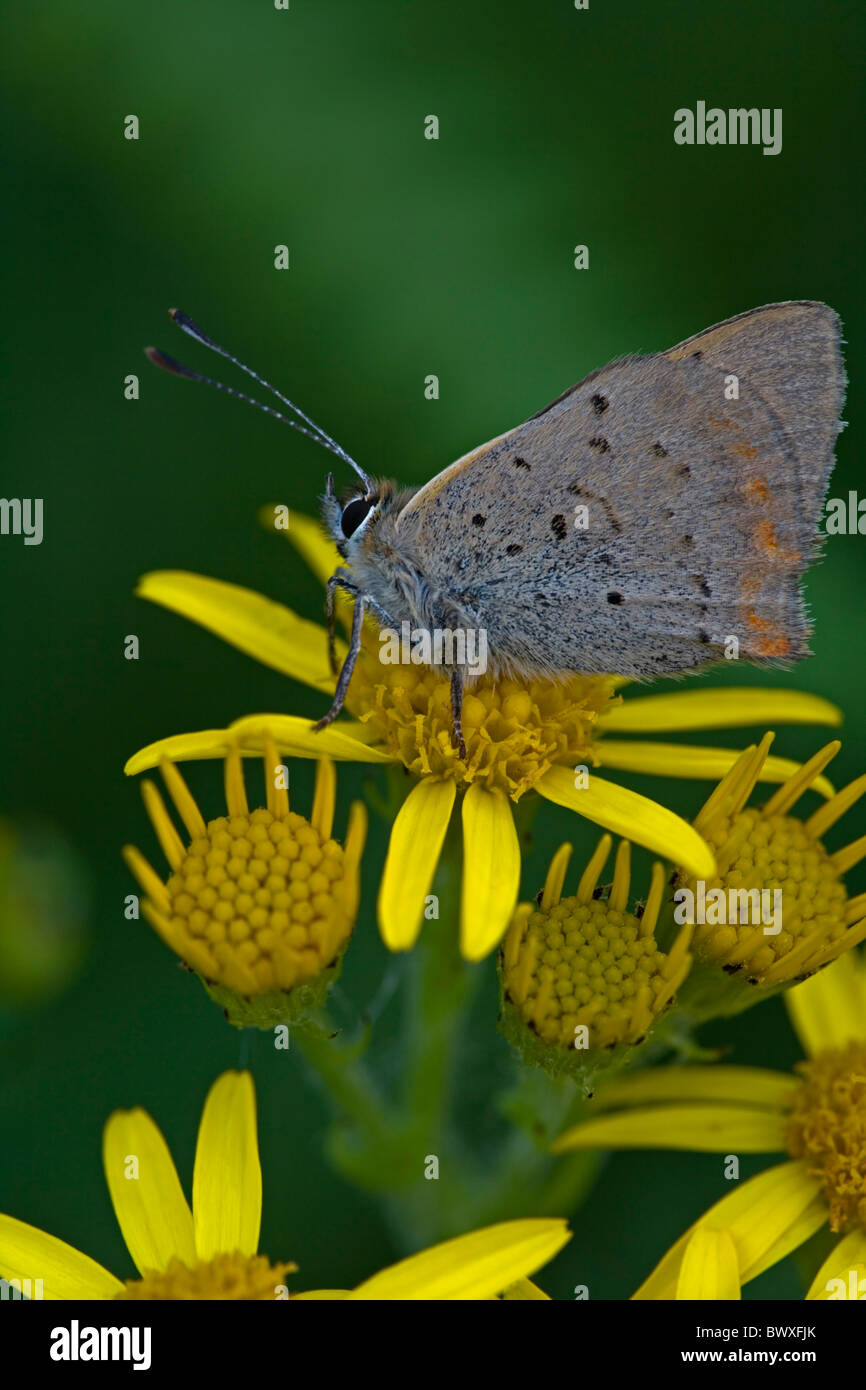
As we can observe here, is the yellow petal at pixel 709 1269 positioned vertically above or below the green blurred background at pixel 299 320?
below

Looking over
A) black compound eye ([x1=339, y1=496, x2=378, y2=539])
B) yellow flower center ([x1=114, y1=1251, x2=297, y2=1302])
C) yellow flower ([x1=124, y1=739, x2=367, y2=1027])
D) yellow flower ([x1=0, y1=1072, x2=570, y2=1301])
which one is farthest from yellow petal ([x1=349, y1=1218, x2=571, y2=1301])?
black compound eye ([x1=339, y1=496, x2=378, y2=539])

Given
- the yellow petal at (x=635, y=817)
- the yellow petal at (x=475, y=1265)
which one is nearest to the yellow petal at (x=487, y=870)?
the yellow petal at (x=635, y=817)

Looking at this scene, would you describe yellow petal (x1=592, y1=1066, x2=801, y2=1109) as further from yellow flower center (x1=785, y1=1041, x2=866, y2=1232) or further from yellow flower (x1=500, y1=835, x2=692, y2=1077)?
yellow flower (x1=500, y1=835, x2=692, y2=1077)

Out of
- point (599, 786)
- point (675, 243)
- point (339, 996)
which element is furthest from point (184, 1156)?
point (675, 243)

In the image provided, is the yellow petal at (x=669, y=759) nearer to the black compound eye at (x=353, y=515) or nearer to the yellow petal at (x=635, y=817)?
the yellow petal at (x=635, y=817)

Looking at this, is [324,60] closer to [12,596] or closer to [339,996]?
[12,596]

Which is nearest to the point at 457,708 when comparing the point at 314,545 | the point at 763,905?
the point at 763,905

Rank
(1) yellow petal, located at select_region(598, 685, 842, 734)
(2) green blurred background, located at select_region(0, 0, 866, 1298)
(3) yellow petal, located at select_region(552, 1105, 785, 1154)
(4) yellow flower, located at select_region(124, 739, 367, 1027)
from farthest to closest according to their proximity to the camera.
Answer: (2) green blurred background, located at select_region(0, 0, 866, 1298)
(1) yellow petal, located at select_region(598, 685, 842, 734)
(3) yellow petal, located at select_region(552, 1105, 785, 1154)
(4) yellow flower, located at select_region(124, 739, 367, 1027)
